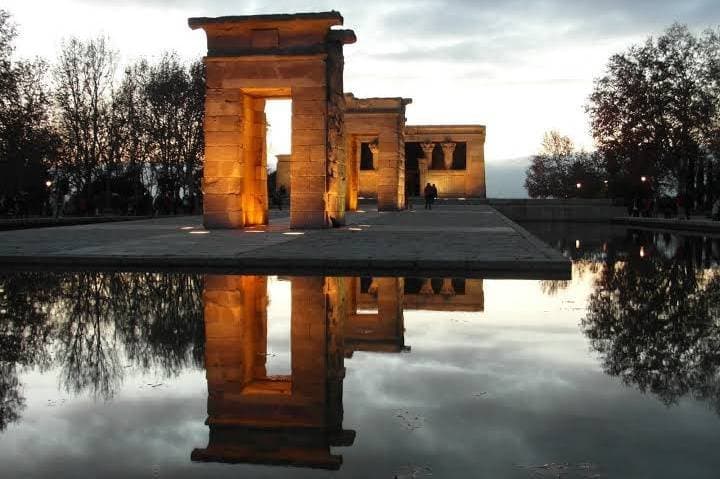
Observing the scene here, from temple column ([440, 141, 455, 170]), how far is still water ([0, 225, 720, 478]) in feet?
157

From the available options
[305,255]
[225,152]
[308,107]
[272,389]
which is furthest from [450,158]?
[272,389]

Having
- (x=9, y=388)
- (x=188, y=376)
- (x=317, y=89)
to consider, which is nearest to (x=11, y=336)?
(x=9, y=388)

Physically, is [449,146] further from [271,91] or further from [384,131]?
[271,91]

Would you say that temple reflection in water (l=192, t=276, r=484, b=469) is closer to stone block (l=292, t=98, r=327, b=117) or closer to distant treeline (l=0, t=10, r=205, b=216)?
stone block (l=292, t=98, r=327, b=117)

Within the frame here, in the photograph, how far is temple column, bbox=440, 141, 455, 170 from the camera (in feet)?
186

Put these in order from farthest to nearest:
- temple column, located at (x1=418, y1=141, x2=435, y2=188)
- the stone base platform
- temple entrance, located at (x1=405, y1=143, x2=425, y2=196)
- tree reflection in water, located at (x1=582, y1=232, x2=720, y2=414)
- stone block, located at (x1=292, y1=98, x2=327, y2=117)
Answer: temple entrance, located at (x1=405, y1=143, x2=425, y2=196), temple column, located at (x1=418, y1=141, x2=435, y2=188), stone block, located at (x1=292, y1=98, x2=327, y2=117), the stone base platform, tree reflection in water, located at (x1=582, y1=232, x2=720, y2=414)

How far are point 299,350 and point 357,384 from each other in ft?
3.72

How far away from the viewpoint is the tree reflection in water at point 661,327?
514 centimetres

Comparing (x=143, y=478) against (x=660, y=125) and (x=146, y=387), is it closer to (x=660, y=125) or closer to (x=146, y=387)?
(x=146, y=387)

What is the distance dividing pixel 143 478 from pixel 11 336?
3.98m

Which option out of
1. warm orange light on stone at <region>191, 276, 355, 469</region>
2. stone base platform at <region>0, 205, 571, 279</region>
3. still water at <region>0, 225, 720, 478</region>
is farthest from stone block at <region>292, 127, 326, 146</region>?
warm orange light on stone at <region>191, 276, 355, 469</region>

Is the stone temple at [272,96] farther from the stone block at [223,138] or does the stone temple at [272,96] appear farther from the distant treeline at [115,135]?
the distant treeline at [115,135]


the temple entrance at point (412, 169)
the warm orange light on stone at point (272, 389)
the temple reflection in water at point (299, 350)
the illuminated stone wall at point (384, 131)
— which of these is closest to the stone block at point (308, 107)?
the temple reflection in water at point (299, 350)

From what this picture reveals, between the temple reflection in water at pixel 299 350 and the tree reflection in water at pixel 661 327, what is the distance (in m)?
1.59
